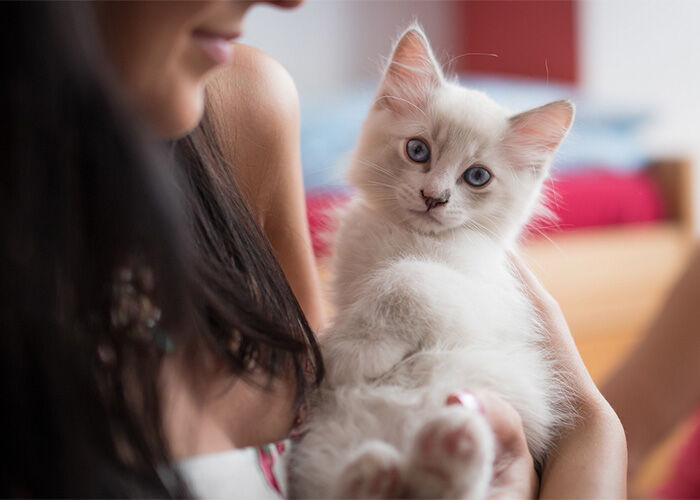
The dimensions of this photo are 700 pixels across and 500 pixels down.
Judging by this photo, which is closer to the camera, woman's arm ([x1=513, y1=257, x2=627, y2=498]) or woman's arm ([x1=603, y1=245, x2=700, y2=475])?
woman's arm ([x1=513, y1=257, x2=627, y2=498])

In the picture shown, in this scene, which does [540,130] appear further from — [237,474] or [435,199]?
[237,474]

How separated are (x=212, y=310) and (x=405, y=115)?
0.48 metres

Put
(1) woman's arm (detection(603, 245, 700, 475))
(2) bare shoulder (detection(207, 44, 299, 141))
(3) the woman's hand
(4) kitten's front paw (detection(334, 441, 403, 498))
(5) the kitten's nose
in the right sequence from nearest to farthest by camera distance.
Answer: (4) kitten's front paw (detection(334, 441, 403, 498))
(3) the woman's hand
(5) the kitten's nose
(2) bare shoulder (detection(207, 44, 299, 141))
(1) woman's arm (detection(603, 245, 700, 475))

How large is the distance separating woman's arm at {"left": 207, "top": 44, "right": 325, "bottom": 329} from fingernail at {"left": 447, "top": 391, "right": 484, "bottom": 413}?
428 mm

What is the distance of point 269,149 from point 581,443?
2.21 ft

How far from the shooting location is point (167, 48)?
63 cm

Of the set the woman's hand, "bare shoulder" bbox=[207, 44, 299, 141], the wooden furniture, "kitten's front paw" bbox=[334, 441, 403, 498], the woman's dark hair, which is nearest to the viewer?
the woman's dark hair

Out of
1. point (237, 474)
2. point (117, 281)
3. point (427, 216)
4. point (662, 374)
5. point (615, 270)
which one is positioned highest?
point (117, 281)

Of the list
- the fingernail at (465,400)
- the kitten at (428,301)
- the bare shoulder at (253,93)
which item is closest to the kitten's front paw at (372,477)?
the kitten at (428,301)

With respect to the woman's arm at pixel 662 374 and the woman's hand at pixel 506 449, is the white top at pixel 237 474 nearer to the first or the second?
the woman's hand at pixel 506 449

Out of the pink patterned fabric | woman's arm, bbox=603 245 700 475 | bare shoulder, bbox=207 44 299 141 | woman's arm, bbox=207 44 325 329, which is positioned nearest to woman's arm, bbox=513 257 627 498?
woman's arm, bbox=207 44 325 329

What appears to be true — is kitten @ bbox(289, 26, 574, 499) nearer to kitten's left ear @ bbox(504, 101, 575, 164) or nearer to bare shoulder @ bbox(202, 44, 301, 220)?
kitten's left ear @ bbox(504, 101, 575, 164)

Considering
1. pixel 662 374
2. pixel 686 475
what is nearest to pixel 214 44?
pixel 662 374

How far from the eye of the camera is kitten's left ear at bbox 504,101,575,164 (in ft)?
3.59
